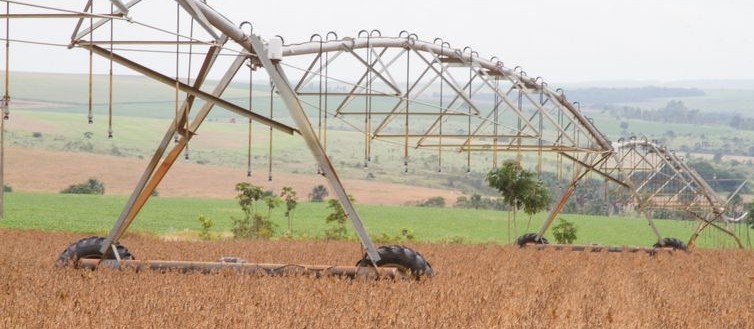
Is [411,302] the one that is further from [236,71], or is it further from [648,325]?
[236,71]

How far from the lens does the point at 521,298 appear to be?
11.5 m

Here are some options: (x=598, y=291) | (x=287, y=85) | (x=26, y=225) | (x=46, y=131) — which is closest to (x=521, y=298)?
(x=598, y=291)

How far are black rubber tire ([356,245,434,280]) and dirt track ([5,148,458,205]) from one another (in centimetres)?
5730

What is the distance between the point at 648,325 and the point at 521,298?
6.05ft

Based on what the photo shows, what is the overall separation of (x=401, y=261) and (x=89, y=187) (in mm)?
62978

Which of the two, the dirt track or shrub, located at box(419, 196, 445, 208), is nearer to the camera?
the dirt track

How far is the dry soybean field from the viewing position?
8.85m

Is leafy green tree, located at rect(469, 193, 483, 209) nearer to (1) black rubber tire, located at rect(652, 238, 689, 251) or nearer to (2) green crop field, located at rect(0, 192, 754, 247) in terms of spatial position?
(2) green crop field, located at rect(0, 192, 754, 247)

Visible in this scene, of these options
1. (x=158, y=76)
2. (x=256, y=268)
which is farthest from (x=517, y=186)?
(x=158, y=76)

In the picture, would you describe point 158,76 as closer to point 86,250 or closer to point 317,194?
point 86,250

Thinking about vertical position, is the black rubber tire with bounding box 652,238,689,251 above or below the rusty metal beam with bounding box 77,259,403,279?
below

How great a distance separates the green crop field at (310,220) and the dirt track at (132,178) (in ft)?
3.26

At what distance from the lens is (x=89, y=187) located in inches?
2960

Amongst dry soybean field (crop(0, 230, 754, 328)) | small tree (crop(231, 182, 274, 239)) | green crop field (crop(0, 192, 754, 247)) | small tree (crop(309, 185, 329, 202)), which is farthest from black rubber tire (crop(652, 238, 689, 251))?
small tree (crop(309, 185, 329, 202))
